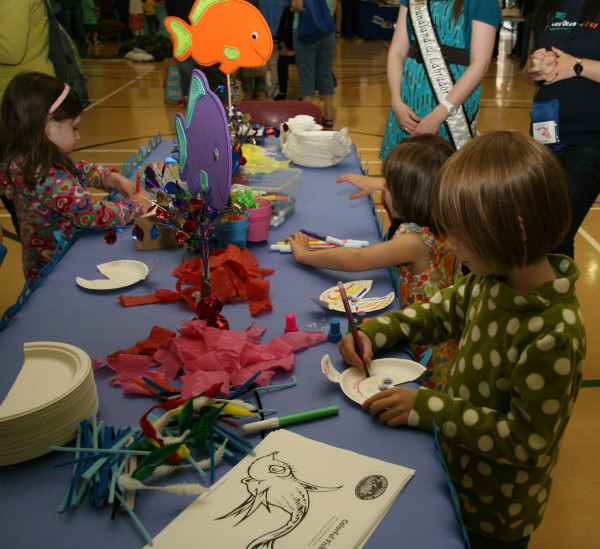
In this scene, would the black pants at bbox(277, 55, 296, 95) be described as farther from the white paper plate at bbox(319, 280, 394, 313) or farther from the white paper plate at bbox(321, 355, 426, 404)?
the white paper plate at bbox(321, 355, 426, 404)

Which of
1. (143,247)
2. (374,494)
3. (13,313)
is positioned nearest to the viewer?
(374,494)

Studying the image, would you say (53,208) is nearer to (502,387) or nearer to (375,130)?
(502,387)

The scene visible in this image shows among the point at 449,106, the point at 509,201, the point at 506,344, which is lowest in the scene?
the point at 506,344

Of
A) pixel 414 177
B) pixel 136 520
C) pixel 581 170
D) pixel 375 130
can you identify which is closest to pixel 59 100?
pixel 414 177

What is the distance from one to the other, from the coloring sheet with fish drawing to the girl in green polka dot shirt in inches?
5.9

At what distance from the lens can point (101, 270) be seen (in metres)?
1.83

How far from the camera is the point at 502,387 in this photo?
112 centimetres

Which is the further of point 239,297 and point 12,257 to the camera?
point 12,257

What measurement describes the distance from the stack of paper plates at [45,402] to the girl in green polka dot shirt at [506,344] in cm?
57

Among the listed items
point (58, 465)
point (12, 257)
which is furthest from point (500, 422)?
point (12, 257)

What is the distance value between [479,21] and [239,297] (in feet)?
5.17

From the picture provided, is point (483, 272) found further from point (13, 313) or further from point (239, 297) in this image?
point (13, 313)

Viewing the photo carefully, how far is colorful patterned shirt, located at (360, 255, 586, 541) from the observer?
0.99 m

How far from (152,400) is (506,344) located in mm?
735
